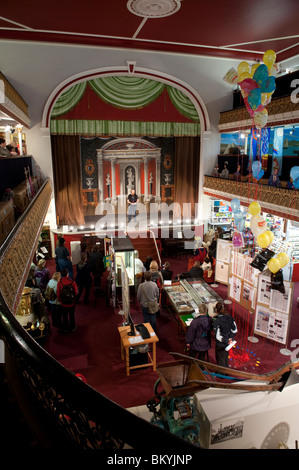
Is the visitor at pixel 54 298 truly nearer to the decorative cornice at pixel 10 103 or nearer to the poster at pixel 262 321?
the decorative cornice at pixel 10 103

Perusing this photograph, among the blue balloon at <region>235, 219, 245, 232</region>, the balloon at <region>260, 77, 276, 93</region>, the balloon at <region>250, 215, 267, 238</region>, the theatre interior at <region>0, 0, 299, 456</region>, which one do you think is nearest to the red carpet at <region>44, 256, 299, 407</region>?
the theatre interior at <region>0, 0, 299, 456</region>

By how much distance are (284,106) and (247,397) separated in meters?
9.82

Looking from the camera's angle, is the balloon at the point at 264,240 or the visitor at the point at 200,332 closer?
the visitor at the point at 200,332

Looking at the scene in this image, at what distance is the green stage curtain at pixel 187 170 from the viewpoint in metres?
14.7

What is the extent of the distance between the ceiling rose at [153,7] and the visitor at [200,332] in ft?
25.7

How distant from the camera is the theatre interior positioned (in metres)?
2.37

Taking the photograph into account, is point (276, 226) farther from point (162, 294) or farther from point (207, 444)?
point (207, 444)

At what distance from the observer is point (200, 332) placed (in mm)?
5918

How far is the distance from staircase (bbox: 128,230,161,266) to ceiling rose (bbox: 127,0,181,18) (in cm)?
742

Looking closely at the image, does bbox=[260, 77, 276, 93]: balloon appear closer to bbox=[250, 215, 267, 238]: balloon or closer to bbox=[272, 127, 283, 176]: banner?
bbox=[250, 215, 267, 238]: balloon

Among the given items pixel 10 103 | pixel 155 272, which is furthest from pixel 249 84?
pixel 10 103

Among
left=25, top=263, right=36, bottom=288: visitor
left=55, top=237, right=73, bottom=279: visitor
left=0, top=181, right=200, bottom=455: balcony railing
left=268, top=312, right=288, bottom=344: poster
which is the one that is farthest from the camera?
left=55, top=237, right=73, bottom=279: visitor

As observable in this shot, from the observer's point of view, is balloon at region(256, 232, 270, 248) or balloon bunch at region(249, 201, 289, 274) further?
balloon at region(256, 232, 270, 248)

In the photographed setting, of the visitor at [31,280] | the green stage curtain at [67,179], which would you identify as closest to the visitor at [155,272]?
the visitor at [31,280]
